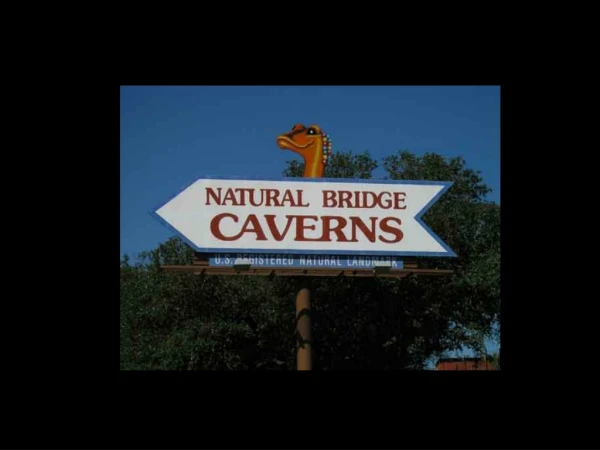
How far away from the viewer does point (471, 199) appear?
23609mm

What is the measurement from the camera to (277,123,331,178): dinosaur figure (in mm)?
17391

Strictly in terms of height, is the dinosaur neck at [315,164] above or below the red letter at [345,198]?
above

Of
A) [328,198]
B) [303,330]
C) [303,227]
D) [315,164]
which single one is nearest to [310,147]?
[315,164]

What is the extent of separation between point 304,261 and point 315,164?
199cm

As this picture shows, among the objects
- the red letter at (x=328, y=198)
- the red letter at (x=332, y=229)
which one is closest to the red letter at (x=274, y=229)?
the red letter at (x=332, y=229)

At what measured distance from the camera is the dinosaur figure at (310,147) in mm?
17391

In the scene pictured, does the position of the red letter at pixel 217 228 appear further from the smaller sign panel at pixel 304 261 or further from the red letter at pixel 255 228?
the smaller sign panel at pixel 304 261

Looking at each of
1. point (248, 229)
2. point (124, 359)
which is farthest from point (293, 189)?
point (124, 359)

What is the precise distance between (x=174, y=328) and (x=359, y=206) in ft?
21.1

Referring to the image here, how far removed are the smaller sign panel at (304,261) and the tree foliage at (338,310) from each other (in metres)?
4.74

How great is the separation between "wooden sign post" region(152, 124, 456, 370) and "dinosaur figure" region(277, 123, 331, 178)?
0.86 feet

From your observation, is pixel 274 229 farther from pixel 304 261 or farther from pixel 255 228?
pixel 304 261

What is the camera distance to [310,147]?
57.1ft

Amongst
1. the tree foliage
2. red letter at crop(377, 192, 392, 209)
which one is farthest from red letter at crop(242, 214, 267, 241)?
the tree foliage
